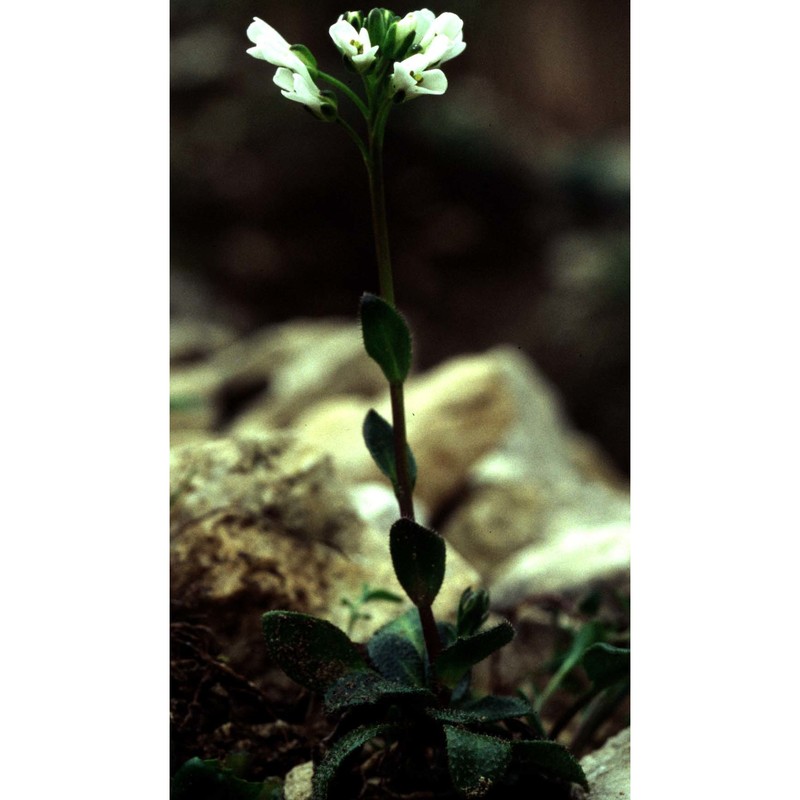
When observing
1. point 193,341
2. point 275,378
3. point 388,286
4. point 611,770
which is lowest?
point 611,770

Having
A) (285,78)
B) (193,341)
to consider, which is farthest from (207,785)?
(193,341)

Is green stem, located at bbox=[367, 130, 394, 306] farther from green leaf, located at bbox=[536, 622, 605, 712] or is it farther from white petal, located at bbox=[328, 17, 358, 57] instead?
green leaf, located at bbox=[536, 622, 605, 712]

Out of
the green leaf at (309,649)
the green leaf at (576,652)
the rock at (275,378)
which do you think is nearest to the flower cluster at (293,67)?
the green leaf at (309,649)

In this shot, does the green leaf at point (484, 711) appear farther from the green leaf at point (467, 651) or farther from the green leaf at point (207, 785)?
the green leaf at point (207, 785)

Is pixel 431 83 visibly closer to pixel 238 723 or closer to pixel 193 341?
pixel 238 723

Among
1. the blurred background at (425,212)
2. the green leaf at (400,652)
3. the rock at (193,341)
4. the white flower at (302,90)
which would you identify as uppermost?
the blurred background at (425,212)

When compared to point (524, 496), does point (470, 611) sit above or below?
below

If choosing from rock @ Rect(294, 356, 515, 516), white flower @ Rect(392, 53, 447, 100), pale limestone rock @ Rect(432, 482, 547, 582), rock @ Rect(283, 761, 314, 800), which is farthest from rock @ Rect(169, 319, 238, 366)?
white flower @ Rect(392, 53, 447, 100)
